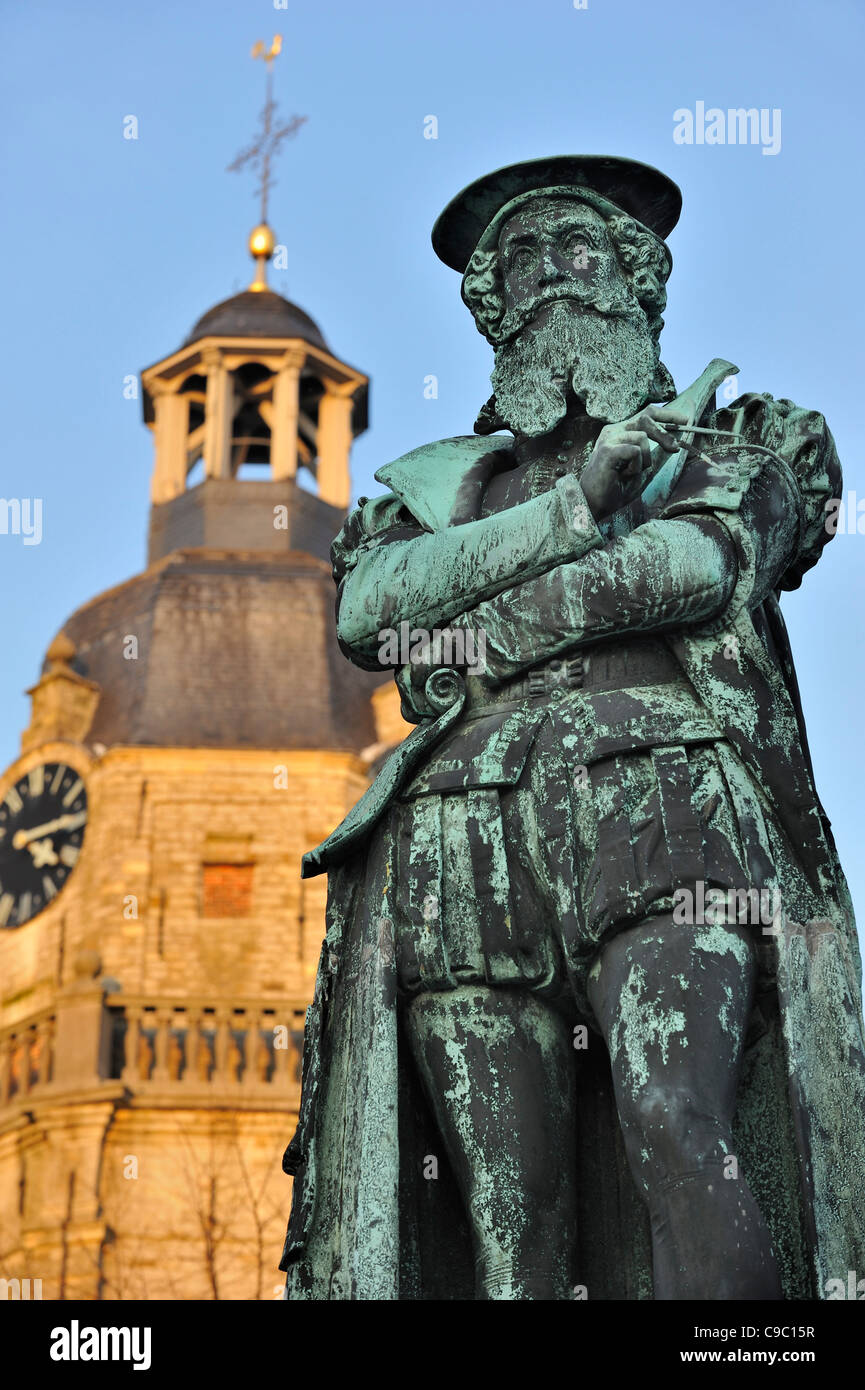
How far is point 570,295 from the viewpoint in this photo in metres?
5.80

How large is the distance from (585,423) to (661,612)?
0.80 metres

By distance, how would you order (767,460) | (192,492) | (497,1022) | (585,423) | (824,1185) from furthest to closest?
(192,492) → (585,423) → (767,460) → (497,1022) → (824,1185)

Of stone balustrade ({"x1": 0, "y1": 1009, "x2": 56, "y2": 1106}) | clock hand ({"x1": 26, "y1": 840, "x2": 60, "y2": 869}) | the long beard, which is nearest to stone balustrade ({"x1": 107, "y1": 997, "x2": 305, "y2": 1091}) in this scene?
stone balustrade ({"x1": 0, "y1": 1009, "x2": 56, "y2": 1106})

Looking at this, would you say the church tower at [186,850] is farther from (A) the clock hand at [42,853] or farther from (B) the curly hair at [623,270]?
(B) the curly hair at [623,270]

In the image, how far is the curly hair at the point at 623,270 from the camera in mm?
5867

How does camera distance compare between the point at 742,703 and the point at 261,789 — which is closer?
the point at 742,703

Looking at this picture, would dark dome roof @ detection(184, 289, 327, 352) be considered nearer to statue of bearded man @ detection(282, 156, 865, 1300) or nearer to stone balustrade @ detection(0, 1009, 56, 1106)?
stone balustrade @ detection(0, 1009, 56, 1106)

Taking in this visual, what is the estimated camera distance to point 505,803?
5.28 m

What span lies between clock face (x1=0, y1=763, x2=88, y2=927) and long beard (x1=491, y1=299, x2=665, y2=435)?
35.0 metres

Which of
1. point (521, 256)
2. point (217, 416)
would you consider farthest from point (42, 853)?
point (521, 256)

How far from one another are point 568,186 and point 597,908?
1878mm

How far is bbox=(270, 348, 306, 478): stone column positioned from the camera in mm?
46156

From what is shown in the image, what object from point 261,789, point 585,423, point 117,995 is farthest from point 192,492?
point 585,423
